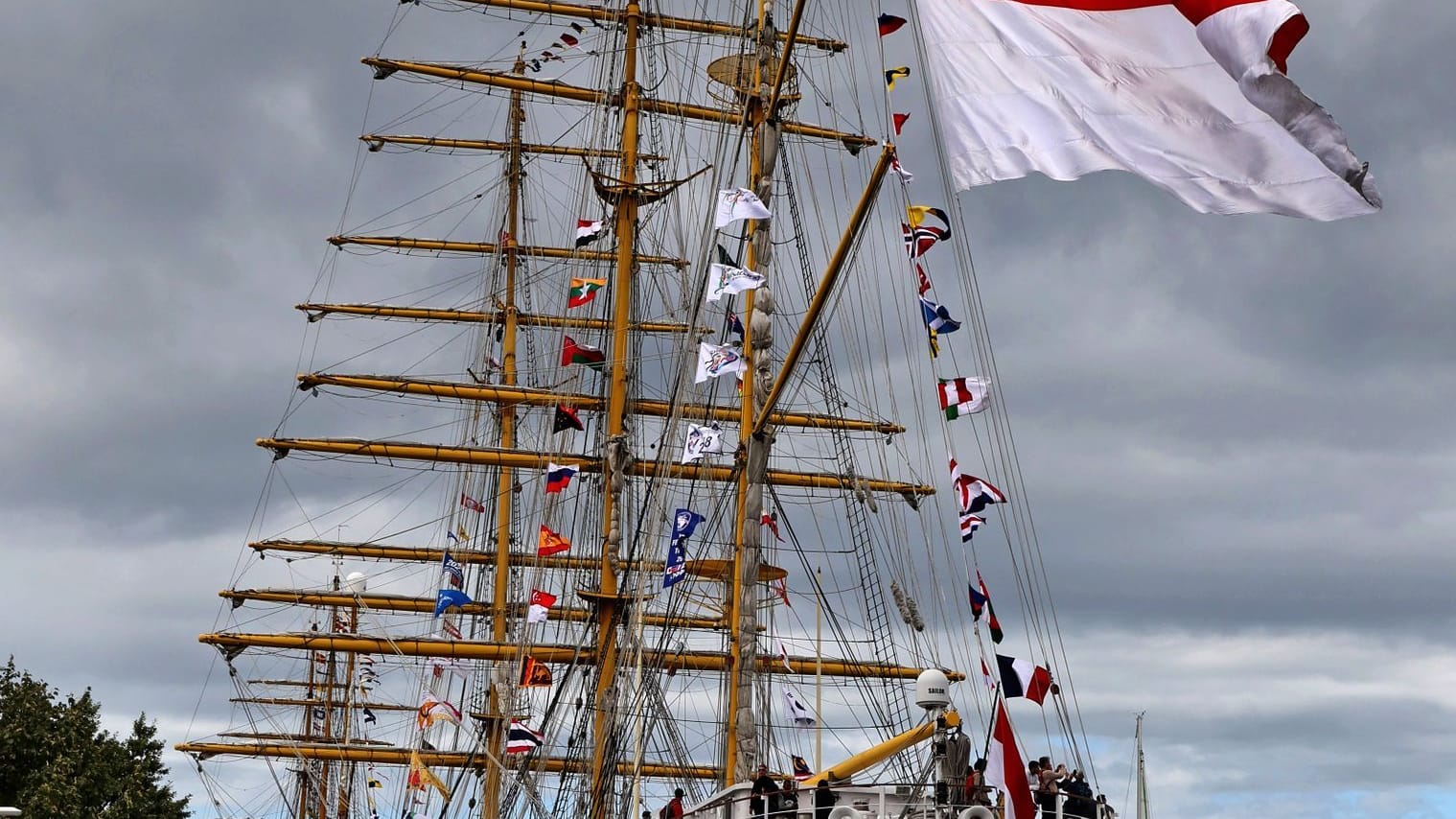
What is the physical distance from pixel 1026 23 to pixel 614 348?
29.4 m

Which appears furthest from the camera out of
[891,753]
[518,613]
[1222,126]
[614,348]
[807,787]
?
[518,613]

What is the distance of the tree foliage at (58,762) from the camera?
4641 centimetres

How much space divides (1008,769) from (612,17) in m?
31.4

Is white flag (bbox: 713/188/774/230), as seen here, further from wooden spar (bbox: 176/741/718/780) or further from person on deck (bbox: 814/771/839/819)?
wooden spar (bbox: 176/741/718/780)

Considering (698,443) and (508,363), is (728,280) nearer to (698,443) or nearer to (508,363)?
(698,443)

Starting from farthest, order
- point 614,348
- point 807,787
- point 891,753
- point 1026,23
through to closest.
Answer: point 614,348 < point 891,753 < point 807,787 < point 1026,23

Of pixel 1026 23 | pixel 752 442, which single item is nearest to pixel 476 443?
pixel 752 442

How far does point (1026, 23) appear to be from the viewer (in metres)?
14.0

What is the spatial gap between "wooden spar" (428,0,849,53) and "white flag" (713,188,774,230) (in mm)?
9643

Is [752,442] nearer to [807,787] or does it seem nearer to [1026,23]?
[807,787]

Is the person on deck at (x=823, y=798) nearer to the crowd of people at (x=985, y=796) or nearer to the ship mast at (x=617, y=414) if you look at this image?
the crowd of people at (x=985, y=796)

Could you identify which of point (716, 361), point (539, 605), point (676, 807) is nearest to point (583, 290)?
point (539, 605)

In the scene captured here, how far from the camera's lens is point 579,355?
141 feet

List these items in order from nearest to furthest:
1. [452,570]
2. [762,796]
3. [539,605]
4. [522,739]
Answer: [762,796], [522,739], [539,605], [452,570]
